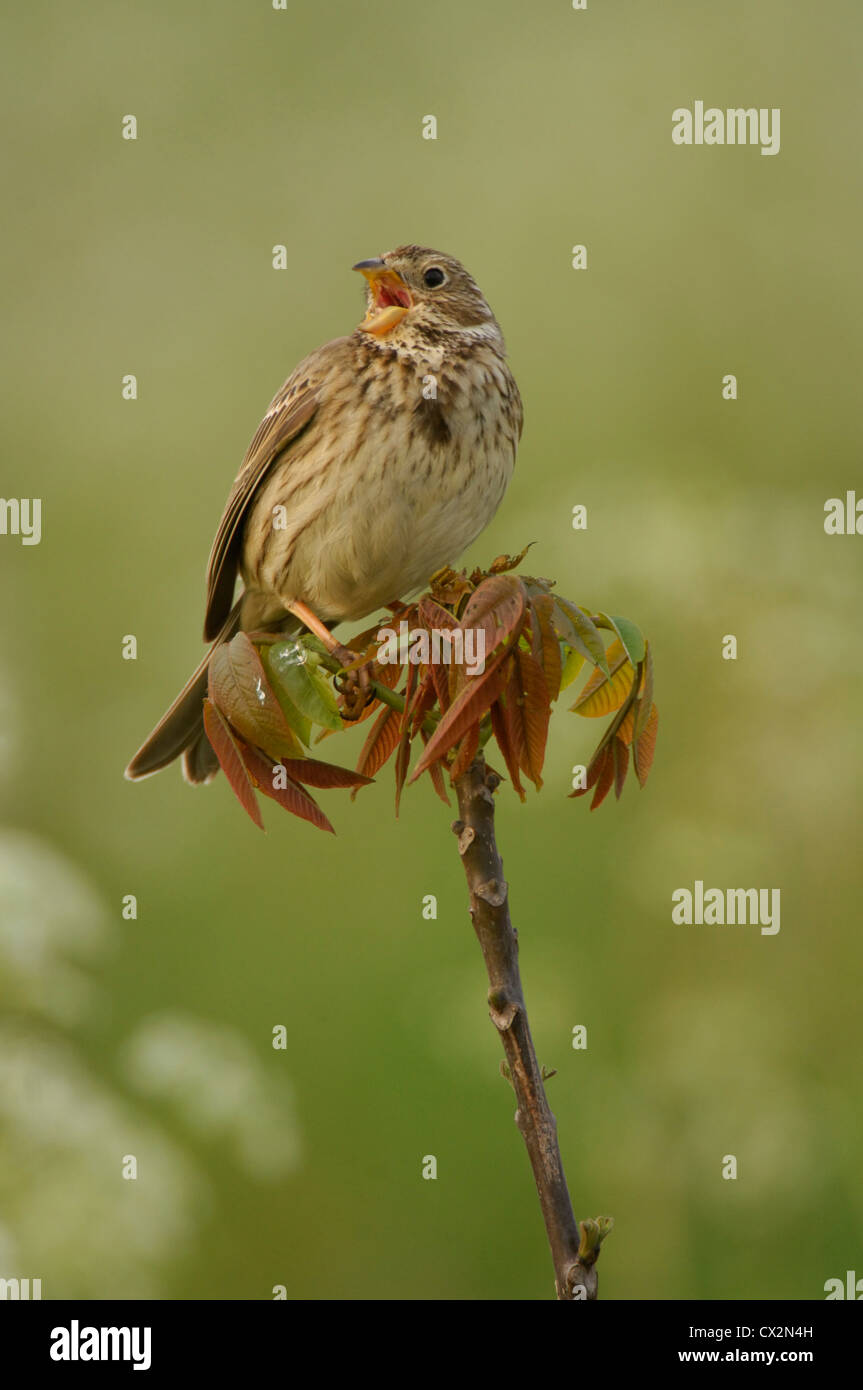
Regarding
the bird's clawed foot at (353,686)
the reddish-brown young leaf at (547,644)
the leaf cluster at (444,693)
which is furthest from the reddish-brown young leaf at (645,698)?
the bird's clawed foot at (353,686)

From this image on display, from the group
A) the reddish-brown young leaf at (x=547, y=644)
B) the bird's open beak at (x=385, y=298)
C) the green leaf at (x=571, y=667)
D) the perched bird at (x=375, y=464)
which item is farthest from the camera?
the bird's open beak at (x=385, y=298)

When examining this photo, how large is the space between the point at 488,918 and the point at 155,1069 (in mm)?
1670

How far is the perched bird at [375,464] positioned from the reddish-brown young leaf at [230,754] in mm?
969

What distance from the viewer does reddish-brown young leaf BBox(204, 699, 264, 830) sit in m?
1.95

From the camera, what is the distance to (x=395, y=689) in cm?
206

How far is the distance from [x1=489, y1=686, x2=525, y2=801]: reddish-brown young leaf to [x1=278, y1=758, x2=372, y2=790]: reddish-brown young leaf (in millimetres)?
232

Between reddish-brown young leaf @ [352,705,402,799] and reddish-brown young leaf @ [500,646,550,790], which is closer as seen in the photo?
reddish-brown young leaf @ [500,646,550,790]

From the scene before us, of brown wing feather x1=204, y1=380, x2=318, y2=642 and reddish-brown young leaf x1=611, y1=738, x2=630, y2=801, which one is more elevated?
brown wing feather x1=204, y1=380, x2=318, y2=642

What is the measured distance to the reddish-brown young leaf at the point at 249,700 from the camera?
1.94 m

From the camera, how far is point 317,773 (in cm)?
199

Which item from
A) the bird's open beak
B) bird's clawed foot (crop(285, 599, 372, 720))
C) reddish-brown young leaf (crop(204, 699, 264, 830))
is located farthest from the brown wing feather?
reddish-brown young leaf (crop(204, 699, 264, 830))

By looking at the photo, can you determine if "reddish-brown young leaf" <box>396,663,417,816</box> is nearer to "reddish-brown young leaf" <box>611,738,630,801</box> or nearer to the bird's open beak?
"reddish-brown young leaf" <box>611,738,630,801</box>

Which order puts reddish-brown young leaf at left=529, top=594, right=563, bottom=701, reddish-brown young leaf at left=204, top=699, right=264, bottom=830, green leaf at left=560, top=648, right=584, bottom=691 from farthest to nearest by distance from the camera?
1. green leaf at left=560, top=648, right=584, bottom=691
2. reddish-brown young leaf at left=204, top=699, right=264, bottom=830
3. reddish-brown young leaf at left=529, top=594, right=563, bottom=701

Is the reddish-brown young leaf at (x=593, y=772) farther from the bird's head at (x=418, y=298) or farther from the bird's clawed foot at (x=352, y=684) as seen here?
the bird's head at (x=418, y=298)
